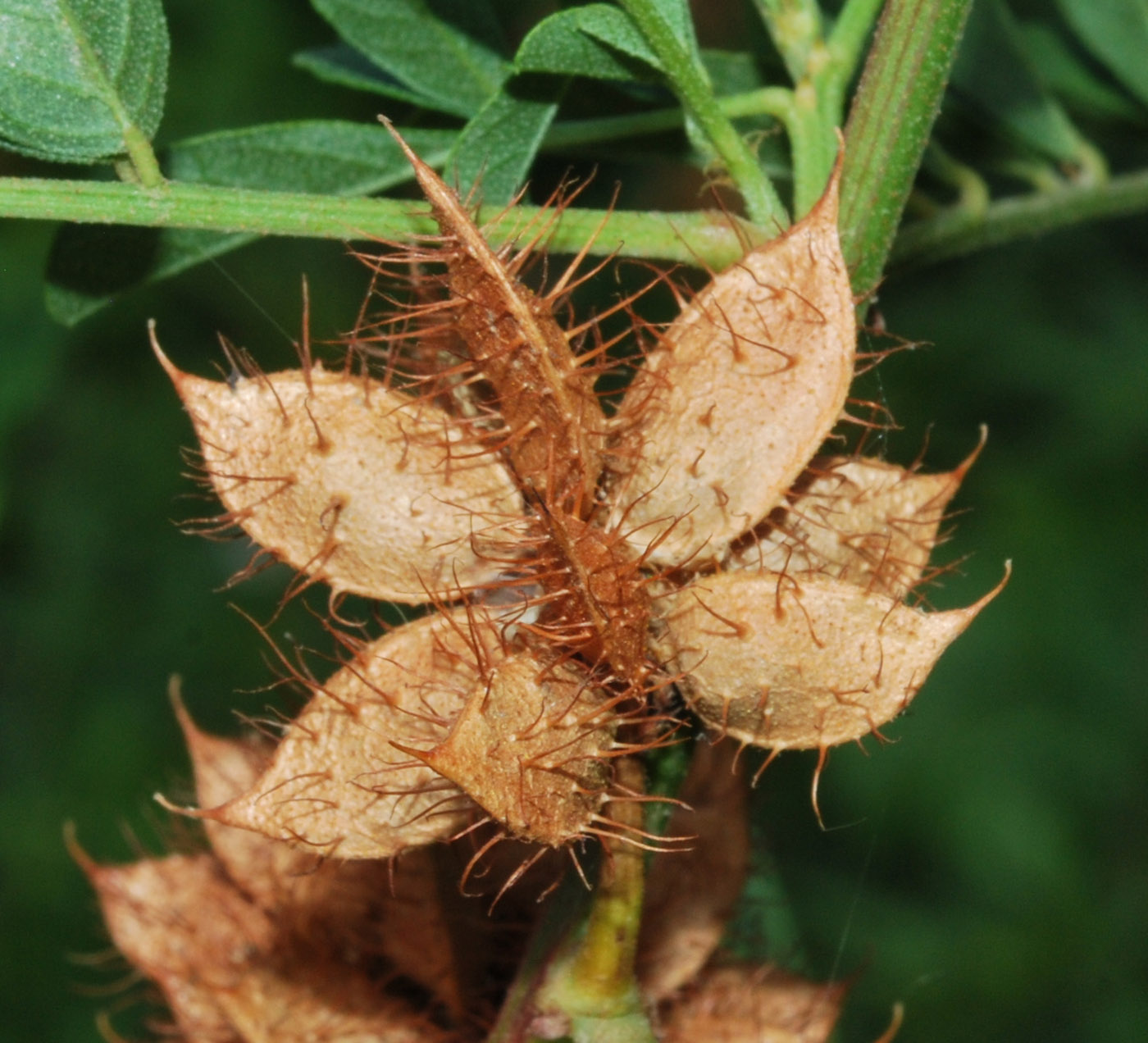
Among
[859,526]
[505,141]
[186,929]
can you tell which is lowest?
[186,929]

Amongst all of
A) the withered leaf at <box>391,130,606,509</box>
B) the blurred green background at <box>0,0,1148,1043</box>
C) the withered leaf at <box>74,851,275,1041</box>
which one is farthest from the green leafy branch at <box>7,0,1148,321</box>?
the blurred green background at <box>0,0,1148,1043</box>

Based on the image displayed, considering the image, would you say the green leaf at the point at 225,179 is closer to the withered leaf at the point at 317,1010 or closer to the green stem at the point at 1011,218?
the green stem at the point at 1011,218

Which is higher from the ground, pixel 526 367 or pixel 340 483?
pixel 526 367

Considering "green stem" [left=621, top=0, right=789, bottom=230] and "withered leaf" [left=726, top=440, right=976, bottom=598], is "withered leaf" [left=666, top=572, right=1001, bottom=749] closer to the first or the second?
"withered leaf" [left=726, top=440, right=976, bottom=598]

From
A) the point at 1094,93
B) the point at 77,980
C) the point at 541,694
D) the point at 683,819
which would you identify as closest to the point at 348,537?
the point at 541,694

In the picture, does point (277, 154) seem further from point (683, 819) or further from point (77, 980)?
point (77, 980)

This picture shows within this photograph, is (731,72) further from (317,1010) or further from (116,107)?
(317,1010)

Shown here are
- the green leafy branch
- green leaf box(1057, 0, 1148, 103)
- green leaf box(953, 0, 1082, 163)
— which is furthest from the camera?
green leaf box(1057, 0, 1148, 103)

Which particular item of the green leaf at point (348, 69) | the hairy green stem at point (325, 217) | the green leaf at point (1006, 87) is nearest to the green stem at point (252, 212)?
the hairy green stem at point (325, 217)

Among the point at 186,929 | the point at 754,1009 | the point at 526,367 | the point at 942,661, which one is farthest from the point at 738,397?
the point at 942,661
